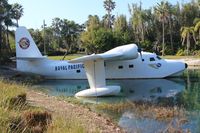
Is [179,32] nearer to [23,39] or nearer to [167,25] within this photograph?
[167,25]

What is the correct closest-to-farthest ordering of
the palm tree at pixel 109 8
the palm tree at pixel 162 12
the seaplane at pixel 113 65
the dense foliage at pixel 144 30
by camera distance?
the seaplane at pixel 113 65, the dense foliage at pixel 144 30, the palm tree at pixel 162 12, the palm tree at pixel 109 8

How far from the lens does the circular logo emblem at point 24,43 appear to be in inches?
1555

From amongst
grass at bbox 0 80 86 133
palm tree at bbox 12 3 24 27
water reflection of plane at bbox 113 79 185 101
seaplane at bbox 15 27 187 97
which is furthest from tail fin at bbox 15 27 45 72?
palm tree at bbox 12 3 24 27

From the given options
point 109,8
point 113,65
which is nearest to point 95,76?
point 113,65

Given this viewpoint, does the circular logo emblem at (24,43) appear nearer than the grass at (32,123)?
No

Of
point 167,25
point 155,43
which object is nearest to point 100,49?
point 155,43

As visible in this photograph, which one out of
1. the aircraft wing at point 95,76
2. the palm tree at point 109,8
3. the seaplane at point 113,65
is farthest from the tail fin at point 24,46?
the palm tree at point 109,8

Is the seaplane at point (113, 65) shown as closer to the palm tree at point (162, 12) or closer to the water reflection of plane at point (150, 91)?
the water reflection of plane at point (150, 91)

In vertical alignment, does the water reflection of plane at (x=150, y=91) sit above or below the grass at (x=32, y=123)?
below

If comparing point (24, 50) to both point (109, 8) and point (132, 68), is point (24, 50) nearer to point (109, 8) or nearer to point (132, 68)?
point (132, 68)

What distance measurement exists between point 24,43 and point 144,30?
59266 millimetres

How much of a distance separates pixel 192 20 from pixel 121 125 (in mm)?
83751

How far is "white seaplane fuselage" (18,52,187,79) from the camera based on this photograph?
36.8 metres

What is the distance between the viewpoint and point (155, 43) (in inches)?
3477
